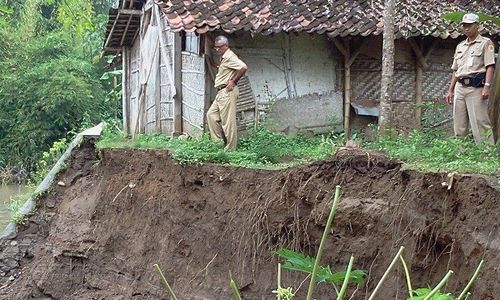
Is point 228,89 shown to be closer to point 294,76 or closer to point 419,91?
point 294,76

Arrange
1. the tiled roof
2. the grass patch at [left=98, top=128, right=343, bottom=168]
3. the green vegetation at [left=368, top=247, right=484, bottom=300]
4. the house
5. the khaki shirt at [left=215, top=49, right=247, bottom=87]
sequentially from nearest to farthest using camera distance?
the green vegetation at [left=368, top=247, right=484, bottom=300], the grass patch at [left=98, top=128, right=343, bottom=168], the khaki shirt at [left=215, top=49, right=247, bottom=87], the tiled roof, the house

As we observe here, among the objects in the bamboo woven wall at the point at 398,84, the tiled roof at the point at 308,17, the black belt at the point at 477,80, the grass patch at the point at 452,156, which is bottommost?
the grass patch at the point at 452,156

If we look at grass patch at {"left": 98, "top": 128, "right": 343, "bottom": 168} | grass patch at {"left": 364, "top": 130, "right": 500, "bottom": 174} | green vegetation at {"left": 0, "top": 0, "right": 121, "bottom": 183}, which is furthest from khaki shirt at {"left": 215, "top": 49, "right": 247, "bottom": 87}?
green vegetation at {"left": 0, "top": 0, "right": 121, "bottom": 183}

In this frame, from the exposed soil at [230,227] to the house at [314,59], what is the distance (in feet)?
7.52

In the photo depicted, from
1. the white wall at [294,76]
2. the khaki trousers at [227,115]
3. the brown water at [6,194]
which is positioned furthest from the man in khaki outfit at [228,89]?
the brown water at [6,194]

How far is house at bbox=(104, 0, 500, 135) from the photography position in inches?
428

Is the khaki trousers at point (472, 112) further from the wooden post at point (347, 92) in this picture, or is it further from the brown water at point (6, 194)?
the brown water at point (6, 194)

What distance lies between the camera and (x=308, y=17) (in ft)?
36.0

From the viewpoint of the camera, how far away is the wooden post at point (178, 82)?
1188 centimetres

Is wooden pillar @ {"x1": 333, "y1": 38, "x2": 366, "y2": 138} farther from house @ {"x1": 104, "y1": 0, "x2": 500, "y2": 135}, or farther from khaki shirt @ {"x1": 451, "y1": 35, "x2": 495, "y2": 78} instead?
khaki shirt @ {"x1": 451, "y1": 35, "x2": 495, "y2": 78}

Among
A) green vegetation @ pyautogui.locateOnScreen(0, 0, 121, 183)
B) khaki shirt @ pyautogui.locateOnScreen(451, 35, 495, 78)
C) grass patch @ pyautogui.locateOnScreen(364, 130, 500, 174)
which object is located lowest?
green vegetation @ pyautogui.locateOnScreen(0, 0, 121, 183)

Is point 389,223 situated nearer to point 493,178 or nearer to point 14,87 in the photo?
point 493,178

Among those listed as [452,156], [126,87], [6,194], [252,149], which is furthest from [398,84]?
[6,194]

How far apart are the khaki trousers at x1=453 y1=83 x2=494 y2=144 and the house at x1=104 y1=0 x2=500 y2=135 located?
3164mm
